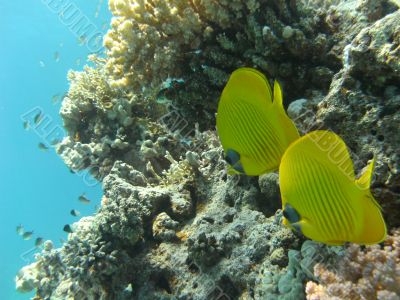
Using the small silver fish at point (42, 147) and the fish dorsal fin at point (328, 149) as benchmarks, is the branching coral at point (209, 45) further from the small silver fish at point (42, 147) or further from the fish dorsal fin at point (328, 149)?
the small silver fish at point (42, 147)

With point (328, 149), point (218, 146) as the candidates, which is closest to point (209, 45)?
point (218, 146)

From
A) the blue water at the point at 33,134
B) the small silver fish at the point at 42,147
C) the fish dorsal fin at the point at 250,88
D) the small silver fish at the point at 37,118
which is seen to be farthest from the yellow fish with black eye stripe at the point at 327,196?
the blue water at the point at 33,134

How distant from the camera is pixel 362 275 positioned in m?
2.19

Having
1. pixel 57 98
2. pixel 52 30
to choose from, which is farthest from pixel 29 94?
pixel 57 98

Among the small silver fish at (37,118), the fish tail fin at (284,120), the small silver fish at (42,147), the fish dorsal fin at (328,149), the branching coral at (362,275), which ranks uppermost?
the small silver fish at (37,118)

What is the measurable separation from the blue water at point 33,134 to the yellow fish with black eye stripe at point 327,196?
53.5 meters

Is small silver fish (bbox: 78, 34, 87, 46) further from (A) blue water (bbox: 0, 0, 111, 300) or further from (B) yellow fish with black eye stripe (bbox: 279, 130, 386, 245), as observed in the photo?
(A) blue water (bbox: 0, 0, 111, 300)

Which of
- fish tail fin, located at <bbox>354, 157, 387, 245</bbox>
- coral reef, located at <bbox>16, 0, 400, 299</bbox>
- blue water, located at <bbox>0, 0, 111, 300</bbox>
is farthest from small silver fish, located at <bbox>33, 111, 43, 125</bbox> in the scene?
blue water, located at <bbox>0, 0, 111, 300</bbox>

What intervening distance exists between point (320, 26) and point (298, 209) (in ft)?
8.65

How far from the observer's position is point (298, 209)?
1438 millimetres

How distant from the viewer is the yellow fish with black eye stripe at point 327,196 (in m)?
1.42

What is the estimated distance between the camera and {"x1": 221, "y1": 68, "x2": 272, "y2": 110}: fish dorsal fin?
156cm

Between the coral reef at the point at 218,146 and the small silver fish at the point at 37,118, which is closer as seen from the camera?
the coral reef at the point at 218,146

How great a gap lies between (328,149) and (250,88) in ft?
1.49
